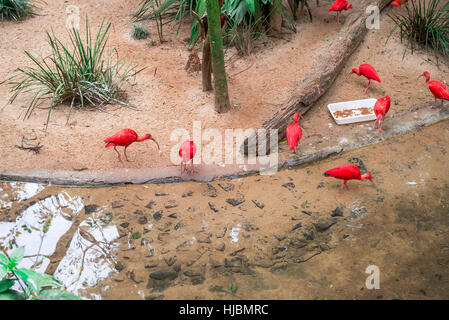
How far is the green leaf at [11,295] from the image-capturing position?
223 centimetres

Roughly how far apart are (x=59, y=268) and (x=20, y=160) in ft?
4.84

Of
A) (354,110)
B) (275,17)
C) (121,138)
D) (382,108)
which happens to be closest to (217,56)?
(121,138)

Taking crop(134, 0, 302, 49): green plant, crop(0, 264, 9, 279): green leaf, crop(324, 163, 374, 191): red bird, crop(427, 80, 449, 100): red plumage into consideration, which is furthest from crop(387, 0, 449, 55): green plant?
crop(0, 264, 9, 279): green leaf

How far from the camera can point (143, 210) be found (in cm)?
312

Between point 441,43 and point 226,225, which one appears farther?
point 441,43

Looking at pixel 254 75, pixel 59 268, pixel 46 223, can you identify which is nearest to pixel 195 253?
pixel 59 268

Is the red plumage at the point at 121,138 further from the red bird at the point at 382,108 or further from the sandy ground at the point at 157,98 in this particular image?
the red bird at the point at 382,108

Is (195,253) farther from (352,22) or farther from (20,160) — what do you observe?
(352,22)

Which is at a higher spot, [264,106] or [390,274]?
[264,106]

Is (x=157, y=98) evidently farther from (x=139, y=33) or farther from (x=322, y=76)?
(x=322, y=76)

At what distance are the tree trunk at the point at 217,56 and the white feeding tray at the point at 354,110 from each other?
3.49 feet

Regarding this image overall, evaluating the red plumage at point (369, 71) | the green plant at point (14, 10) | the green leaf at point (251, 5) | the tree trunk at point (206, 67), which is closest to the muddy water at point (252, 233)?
the red plumage at point (369, 71)

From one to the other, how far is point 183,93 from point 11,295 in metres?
2.87

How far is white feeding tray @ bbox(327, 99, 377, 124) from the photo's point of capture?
4.14 meters
